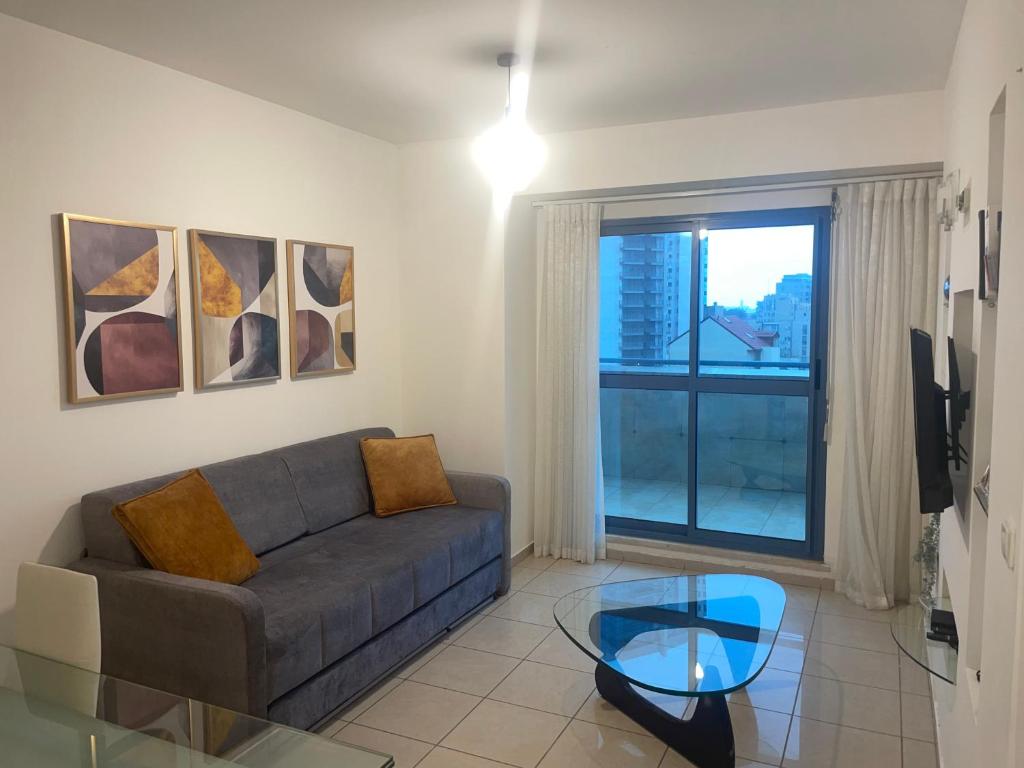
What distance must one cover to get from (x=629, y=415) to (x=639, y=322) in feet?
2.09

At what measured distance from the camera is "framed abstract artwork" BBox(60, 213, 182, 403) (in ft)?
10.0

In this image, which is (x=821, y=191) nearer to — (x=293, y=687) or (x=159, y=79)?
(x=159, y=79)

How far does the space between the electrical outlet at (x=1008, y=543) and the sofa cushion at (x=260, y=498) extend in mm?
2951

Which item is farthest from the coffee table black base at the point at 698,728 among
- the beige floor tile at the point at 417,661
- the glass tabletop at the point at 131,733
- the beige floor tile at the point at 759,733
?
the glass tabletop at the point at 131,733

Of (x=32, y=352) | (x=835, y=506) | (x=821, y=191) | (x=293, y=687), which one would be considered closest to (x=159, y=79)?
(x=32, y=352)

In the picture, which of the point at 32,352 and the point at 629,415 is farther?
the point at 629,415

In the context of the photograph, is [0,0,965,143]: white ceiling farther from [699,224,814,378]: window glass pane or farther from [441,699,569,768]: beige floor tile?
[441,699,569,768]: beige floor tile

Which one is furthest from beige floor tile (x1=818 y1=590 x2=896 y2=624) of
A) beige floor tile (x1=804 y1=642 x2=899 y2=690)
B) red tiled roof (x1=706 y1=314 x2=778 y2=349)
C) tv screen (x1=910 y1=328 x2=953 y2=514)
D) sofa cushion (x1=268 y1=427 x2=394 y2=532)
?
sofa cushion (x1=268 y1=427 x2=394 y2=532)

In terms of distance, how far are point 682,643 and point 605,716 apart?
0.45 meters

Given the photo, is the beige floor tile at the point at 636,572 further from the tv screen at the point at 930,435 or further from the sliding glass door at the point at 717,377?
the tv screen at the point at 930,435

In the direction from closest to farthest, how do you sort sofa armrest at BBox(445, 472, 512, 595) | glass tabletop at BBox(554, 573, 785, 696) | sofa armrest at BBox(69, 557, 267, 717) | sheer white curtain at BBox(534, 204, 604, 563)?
1. sofa armrest at BBox(69, 557, 267, 717)
2. glass tabletop at BBox(554, 573, 785, 696)
3. sofa armrest at BBox(445, 472, 512, 595)
4. sheer white curtain at BBox(534, 204, 604, 563)

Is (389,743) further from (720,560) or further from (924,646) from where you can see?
(720,560)

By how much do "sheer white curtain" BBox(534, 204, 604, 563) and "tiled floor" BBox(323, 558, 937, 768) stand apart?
3.56 feet

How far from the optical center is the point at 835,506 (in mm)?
4508
